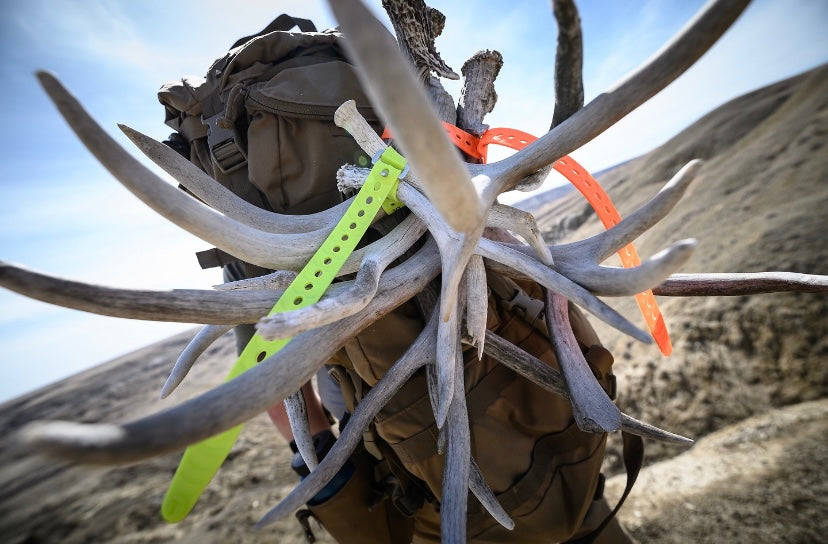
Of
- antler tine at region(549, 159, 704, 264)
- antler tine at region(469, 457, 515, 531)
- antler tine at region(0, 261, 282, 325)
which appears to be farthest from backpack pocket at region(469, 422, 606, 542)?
antler tine at region(0, 261, 282, 325)

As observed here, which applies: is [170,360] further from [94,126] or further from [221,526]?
[94,126]

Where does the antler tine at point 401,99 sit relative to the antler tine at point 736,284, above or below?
above

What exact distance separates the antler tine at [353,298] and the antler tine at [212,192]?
166 millimetres

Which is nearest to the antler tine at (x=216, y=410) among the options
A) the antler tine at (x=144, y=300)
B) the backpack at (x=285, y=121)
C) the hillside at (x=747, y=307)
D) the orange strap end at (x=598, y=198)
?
the antler tine at (x=144, y=300)

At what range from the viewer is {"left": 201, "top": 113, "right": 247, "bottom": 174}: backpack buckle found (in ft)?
4.15

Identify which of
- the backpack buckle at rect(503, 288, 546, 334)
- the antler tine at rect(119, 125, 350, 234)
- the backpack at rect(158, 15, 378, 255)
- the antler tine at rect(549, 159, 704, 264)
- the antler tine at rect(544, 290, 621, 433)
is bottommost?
the antler tine at rect(544, 290, 621, 433)

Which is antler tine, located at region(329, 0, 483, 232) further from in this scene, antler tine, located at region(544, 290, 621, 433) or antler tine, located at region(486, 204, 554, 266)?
antler tine, located at region(544, 290, 621, 433)

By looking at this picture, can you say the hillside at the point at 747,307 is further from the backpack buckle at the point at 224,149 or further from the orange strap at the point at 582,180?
the backpack buckle at the point at 224,149

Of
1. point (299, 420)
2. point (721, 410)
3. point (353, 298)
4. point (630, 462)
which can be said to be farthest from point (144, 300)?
point (721, 410)

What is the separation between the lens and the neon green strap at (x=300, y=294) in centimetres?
73

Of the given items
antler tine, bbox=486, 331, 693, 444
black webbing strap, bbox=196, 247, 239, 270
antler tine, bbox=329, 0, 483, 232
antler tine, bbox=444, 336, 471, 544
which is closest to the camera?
antler tine, bbox=329, 0, 483, 232

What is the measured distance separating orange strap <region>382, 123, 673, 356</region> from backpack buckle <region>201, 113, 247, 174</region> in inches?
21.6

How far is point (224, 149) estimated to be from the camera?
1269 millimetres

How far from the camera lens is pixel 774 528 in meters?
1.86
